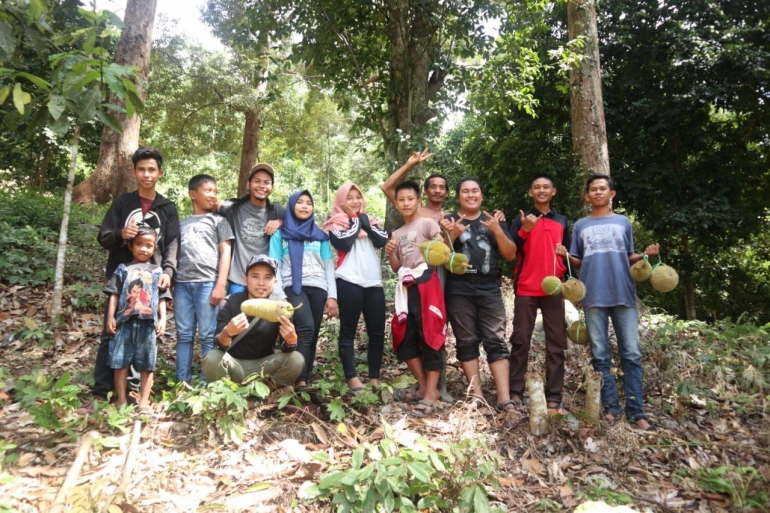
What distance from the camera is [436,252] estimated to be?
3.64 m

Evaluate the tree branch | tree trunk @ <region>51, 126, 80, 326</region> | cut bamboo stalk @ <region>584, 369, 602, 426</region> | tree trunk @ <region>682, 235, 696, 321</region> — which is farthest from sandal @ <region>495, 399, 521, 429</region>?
tree trunk @ <region>682, 235, 696, 321</region>

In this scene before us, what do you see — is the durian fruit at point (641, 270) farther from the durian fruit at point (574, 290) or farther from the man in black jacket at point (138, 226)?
the man in black jacket at point (138, 226)

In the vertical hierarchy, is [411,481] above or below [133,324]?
below

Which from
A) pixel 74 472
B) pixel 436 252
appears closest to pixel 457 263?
pixel 436 252

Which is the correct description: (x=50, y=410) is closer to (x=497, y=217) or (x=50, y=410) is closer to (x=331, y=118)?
(x=497, y=217)

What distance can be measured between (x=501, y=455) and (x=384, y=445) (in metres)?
1.06

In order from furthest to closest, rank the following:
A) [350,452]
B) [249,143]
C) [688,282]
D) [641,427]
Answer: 1. [249,143]
2. [688,282]
3. [641,427]
4. [350,452]

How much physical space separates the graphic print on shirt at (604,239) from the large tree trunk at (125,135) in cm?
608

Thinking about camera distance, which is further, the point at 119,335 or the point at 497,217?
the point at 497,217

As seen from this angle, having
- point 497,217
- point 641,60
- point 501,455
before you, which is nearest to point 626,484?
point 501,455

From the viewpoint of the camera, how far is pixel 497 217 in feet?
12.7

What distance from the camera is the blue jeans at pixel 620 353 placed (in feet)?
12.0

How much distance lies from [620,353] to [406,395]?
176 centimetres

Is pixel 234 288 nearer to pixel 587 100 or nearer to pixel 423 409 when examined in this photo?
pixel 423 409
